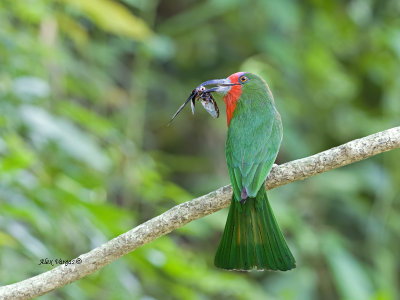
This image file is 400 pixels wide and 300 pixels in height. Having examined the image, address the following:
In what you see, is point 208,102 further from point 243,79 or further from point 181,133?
point 181,133

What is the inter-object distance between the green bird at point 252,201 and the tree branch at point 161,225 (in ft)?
0.36

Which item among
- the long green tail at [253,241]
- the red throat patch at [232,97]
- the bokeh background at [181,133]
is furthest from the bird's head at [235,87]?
the bokeh background at [181,133]

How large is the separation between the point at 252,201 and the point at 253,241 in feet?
0.46

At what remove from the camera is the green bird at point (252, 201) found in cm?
209

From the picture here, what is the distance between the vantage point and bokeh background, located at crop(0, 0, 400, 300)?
3350 millimetres

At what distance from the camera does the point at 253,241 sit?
7.02 feet

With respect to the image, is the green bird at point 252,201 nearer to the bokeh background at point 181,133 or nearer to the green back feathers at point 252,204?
the green back feathers at point 252,204

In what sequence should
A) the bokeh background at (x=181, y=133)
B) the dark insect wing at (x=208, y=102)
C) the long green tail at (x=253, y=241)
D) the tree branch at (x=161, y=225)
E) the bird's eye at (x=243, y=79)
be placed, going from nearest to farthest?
the tree branch at (x=161, y=225) → the long green tail at (x=253, y=241) → the dark insect wing at (x=208, y=102) → the bird's eye at (x=243, y=79) → the bokeh background at (x=181, y=133)

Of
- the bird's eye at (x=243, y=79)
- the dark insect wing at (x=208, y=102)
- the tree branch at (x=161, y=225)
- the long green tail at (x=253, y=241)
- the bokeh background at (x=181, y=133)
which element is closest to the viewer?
the tree branch at (x=161, y=225)

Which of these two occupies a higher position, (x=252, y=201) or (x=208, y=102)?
(x=208, y=102)

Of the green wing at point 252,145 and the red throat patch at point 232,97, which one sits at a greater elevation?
the red throat patch at point 232,97

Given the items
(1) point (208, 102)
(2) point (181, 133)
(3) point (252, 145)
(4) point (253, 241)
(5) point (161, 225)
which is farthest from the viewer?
(2) point (181, 133)

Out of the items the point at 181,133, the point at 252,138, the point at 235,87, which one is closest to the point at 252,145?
the point at 252,138

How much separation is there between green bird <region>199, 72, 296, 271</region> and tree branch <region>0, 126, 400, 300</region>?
110mm
